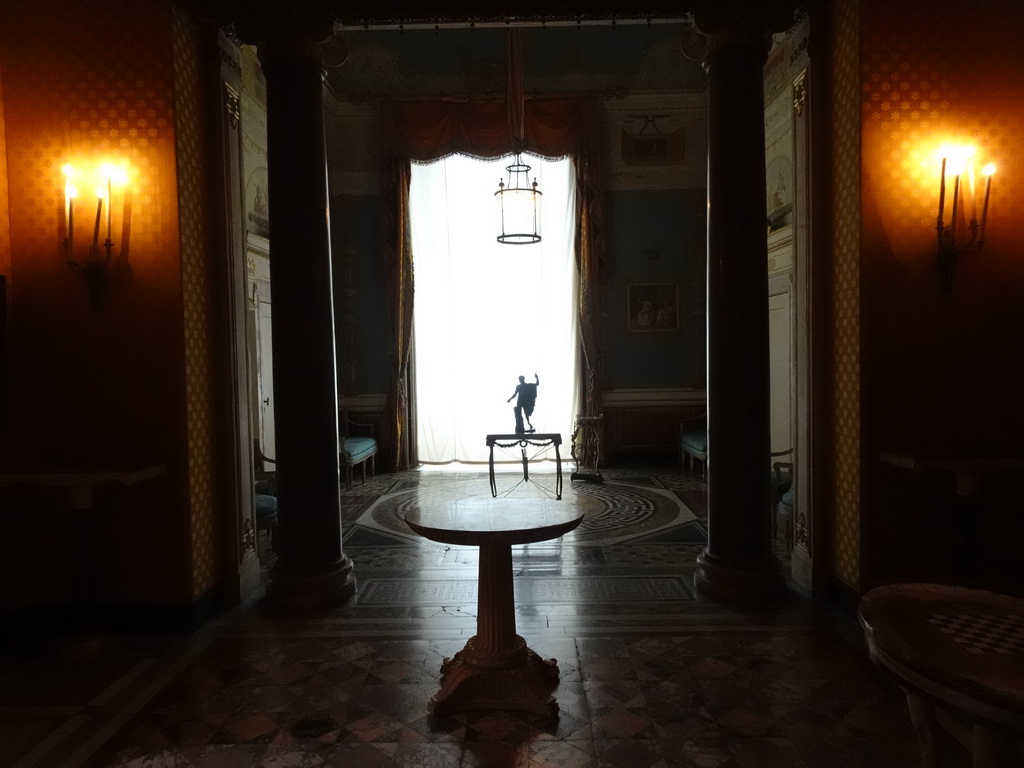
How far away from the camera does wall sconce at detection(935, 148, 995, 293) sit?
395cm

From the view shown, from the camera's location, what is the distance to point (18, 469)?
4.04 metres

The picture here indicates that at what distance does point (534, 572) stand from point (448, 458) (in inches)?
217

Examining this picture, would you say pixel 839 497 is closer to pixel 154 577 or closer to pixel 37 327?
pixel 154 577

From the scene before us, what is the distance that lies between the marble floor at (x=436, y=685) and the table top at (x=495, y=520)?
793mm

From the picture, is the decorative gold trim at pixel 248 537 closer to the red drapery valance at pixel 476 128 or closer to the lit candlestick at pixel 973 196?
the lit candlestick at pixel 973 196

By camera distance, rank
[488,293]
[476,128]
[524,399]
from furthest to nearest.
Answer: [488,293], [476,128], [524,399]

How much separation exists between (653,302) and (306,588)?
7399 mm

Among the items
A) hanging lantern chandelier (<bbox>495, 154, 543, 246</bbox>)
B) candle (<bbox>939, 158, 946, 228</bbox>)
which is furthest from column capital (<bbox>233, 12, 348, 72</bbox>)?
candle (<bbox>939, 158, 946, 228</bbox>)

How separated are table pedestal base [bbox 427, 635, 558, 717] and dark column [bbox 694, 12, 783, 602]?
6.05ft

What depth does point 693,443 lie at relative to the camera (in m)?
9.45

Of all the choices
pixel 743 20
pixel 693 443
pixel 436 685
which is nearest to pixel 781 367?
pixel 693 443

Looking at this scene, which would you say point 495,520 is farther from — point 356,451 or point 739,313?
point 356,451

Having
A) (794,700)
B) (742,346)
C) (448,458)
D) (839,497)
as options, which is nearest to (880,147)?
(742,346)

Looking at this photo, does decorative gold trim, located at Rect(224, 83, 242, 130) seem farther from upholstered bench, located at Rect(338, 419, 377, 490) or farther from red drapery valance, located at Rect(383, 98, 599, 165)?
red drapery valance, located at Rect(383, 98, 599, 165)
